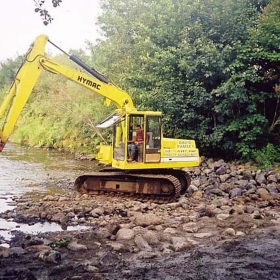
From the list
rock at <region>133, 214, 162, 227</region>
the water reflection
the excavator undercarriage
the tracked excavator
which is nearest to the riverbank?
Answer: rock at <region>133, 214, 162, 227</region>

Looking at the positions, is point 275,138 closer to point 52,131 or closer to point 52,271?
point 52,271

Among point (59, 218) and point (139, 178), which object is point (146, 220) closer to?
point (59, 218)

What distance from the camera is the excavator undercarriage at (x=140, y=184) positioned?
13.4 metres

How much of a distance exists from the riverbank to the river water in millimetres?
438

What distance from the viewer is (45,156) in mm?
27000

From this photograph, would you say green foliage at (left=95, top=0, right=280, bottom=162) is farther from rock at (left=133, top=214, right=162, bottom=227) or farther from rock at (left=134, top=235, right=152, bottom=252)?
rock at (left=134, top=235, right=152, bottom=252)

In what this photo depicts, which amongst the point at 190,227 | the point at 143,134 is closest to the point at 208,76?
the point at 143,134

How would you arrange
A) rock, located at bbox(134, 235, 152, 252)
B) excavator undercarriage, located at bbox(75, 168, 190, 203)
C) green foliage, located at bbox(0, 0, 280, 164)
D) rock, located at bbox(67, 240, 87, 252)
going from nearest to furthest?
rock, located at bbox(67, 240, 87, 252), rock, located at bbox(134, 235, 152, 252), excavator undercarriage, located at bbox(75, 168, 190, 203), green foliage, located at bbox(0, 0, 280, 164)

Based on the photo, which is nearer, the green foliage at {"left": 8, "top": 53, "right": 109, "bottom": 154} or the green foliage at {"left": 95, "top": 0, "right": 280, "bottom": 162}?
the green foliage at {"left": 95, "top": 0, "right": 280, "bottom": 162}

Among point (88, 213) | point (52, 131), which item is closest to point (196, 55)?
point (88, 213)

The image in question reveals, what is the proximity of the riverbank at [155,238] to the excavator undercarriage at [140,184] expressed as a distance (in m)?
0.37

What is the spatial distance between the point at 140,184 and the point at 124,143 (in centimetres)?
130

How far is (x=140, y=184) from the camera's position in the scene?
1378cm

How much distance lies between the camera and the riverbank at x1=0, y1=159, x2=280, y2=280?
7152 millimetres
